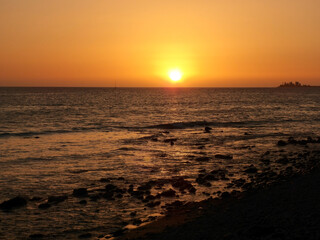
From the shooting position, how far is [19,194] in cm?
1844

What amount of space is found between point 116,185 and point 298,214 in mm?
10771

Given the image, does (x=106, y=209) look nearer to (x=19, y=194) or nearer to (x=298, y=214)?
(x=19, y=194)

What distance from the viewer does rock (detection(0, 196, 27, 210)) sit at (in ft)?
53.7

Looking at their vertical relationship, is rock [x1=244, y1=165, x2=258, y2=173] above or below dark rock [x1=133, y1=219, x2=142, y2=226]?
above

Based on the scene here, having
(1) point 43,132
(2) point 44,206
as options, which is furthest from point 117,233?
(1) point 43,132

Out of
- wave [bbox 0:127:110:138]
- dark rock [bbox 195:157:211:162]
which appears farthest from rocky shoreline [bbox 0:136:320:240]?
wave [bbox 0:127:110:138]

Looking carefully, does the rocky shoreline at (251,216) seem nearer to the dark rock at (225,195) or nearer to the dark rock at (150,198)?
the dark rock at (225,195)

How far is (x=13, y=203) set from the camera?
1664 centimetres

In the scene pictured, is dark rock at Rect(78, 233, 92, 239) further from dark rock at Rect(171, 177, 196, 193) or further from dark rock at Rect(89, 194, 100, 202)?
dark rock at Rect(171, 177, 196, 193)

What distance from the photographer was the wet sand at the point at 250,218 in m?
11.1

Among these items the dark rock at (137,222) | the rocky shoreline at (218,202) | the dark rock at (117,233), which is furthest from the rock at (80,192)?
the dark rock at (117,233)

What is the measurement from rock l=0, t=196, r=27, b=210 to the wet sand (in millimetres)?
6494

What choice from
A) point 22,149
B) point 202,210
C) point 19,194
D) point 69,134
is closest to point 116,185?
point 19,194

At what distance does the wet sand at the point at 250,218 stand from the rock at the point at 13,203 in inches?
256
